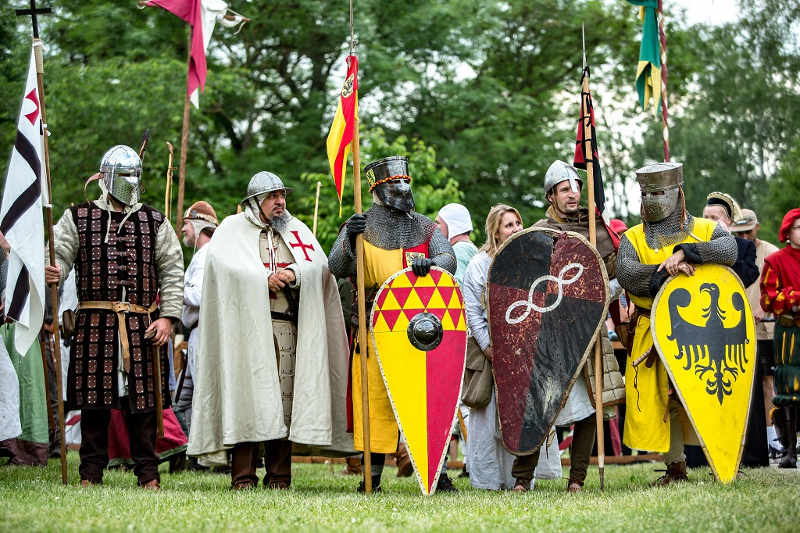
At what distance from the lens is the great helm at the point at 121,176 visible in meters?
6.52

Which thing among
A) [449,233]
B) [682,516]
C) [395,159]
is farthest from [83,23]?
[682,516]

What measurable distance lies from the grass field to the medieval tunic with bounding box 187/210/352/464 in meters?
0.34

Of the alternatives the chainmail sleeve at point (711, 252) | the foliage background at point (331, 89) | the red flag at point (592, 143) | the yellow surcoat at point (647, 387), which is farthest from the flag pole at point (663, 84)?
the foliage background at point (331, 89)

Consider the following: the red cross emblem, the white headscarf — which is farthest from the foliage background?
the red cross emblem

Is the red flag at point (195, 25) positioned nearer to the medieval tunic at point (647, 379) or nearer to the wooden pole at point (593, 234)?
the wooden pole at point (593, 234)

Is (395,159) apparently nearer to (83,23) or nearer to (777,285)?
(777,285)

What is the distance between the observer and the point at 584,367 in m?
6.12

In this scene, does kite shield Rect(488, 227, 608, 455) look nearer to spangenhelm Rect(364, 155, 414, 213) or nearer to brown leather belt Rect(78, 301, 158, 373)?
spangenhelm Rect(364, 155, 414, 213)

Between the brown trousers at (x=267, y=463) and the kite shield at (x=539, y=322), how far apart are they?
1378 mm

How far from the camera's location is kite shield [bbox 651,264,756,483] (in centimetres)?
566

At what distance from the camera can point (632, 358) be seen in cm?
607

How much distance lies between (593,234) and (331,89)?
475 inches

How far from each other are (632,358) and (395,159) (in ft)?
5.75

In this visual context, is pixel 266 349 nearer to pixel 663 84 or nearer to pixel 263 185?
pixel 263 185
